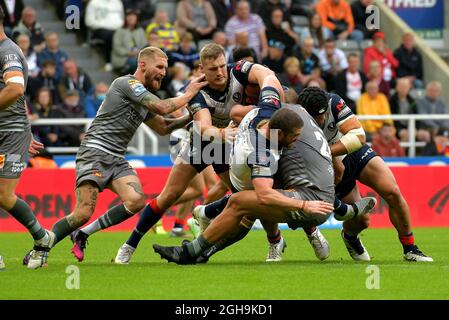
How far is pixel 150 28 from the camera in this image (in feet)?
77.1

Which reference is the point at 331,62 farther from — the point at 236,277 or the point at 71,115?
the point at 236,277

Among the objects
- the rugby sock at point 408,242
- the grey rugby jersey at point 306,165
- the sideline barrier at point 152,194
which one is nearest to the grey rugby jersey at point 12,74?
the grey rugby jersey at point 306,165

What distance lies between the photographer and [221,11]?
2509 cm

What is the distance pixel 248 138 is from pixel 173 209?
8438 millimetres

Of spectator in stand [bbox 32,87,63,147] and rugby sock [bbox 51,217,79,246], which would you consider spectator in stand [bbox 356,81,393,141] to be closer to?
spectator in stand [bbox 32,87,63,147]

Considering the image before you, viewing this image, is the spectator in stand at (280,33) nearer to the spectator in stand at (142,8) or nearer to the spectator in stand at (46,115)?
the spectator in stand at (142,8)

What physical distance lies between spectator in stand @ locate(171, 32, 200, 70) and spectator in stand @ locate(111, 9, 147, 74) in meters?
0.70

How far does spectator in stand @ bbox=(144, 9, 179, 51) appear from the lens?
23.3 meters

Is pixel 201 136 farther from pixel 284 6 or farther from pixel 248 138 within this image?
pixel 284 6

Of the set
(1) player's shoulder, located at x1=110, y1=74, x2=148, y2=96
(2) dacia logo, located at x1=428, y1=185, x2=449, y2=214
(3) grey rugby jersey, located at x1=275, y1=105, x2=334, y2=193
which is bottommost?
(2) dacia logo, located at x1=428, y1=185, x2=449, y2=214

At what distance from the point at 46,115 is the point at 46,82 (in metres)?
0.85

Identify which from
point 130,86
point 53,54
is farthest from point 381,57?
point 130,86

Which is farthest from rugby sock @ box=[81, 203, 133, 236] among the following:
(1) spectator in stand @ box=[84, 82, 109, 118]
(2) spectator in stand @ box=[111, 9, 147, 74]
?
(2) spectator in stand @ box=[111, 9, 147, 74]
